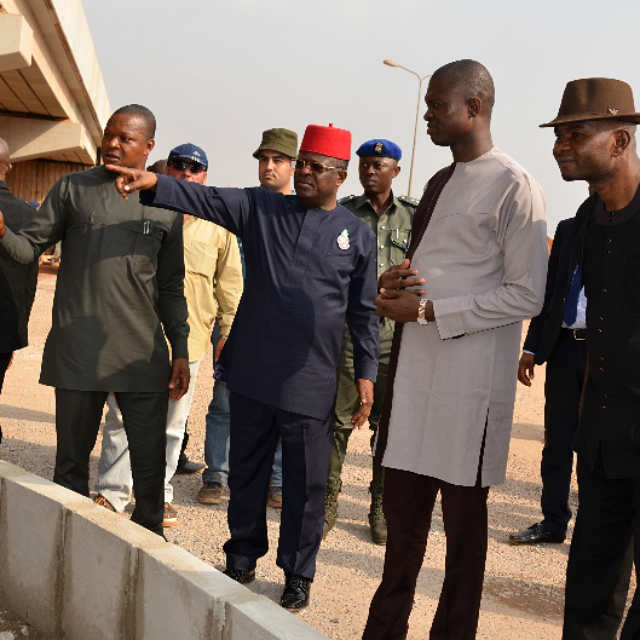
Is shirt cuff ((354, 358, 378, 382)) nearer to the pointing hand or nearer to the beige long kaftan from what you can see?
the beige long kaftan

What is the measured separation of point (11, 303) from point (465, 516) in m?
3.34

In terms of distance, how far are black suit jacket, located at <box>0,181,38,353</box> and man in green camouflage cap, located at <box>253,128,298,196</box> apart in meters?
1.43

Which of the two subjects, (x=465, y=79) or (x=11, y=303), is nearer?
(x=465, y=79)

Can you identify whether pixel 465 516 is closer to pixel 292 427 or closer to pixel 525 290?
pixel 525 290

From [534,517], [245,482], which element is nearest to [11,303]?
[245,482]

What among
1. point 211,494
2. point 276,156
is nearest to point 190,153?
point 276,156

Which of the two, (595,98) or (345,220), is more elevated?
(595,98)

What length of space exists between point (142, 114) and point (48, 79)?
14056 millimetres

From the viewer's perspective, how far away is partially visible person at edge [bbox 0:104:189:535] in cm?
400


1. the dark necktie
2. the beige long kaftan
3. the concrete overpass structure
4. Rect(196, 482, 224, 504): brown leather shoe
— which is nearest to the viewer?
the beige long kaftan

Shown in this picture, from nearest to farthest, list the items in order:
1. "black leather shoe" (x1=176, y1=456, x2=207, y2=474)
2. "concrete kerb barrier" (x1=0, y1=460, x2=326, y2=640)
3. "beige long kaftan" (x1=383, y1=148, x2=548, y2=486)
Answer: "concrete kerb barrier" (x1=0, y1=460, x2=326, y2=640)
"beige long kaftan" (x1=383, y1=148, x2=548, y2=486)
"black leather shoe" (x1=176, y1=456, x2=207, y2=474)

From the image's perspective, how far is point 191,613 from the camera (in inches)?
107

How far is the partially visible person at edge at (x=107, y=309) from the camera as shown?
158 inches

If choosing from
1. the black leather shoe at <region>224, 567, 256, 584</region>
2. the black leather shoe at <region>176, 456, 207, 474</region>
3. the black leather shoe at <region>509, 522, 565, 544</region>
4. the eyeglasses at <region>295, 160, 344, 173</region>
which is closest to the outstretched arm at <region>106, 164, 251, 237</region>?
the eyeglasses at <region>295, 160, 344, 173</region>
